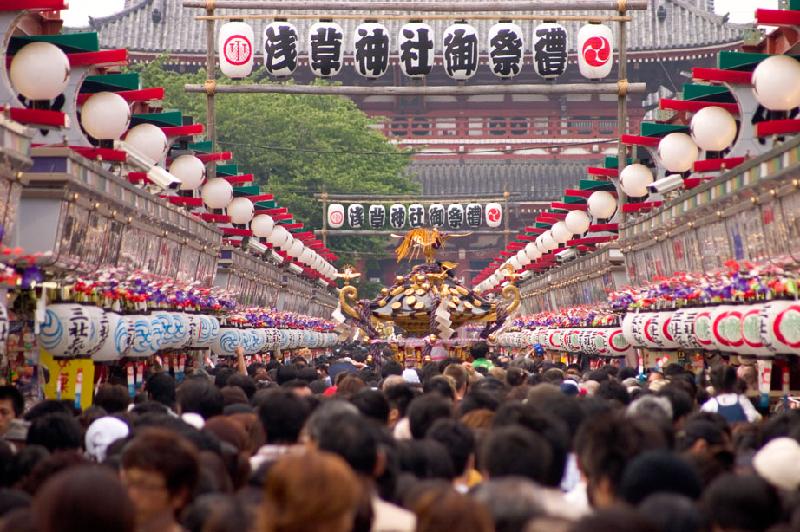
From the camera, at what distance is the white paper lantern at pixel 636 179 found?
2661 cm

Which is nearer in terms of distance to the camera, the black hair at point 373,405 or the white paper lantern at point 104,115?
the black hair at point 373,405

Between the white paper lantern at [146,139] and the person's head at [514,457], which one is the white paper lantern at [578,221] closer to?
the white paper lantern at [146,139]

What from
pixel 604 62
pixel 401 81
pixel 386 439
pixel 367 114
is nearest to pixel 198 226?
pixel 604 62

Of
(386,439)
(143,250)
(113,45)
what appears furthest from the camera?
(113,45)

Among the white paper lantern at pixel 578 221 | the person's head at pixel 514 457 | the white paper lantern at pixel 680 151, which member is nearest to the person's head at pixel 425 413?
the person's head at pixel 514 457

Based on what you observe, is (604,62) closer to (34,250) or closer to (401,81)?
(34,250)

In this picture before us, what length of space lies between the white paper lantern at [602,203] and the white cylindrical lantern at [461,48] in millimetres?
4051

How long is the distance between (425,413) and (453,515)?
4.34m

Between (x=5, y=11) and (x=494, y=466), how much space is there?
34.4 feet

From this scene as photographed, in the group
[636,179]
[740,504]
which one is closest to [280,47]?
[636,179]

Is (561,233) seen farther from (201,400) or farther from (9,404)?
(9,404)

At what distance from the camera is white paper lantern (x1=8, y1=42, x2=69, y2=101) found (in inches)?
628

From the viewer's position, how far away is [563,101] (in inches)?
2643

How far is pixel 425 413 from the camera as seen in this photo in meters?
10.3
